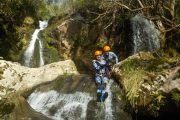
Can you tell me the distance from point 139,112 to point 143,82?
33.5 inches

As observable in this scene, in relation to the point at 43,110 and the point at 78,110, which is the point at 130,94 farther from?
the point at 43,110

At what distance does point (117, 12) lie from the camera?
17625 millimetres

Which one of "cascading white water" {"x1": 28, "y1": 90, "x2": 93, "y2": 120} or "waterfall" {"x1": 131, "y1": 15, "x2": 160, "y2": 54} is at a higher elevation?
"waterfall" {"x1": 131, "y1": 15, "x2": 160, "y2": 54}

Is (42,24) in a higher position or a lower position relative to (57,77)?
higher

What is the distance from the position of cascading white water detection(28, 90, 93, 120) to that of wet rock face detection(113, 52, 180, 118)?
1433mm

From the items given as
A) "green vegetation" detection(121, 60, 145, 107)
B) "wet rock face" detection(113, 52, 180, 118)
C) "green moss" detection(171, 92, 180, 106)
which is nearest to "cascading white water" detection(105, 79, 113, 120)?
"wet rock face" detection(113, 52, 180, 118)

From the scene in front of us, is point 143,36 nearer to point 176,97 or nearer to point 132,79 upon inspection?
point 132,79

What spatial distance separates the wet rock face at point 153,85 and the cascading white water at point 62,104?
1.43 m

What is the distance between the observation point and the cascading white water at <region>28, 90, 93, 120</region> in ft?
32.9

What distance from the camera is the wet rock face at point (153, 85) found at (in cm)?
830

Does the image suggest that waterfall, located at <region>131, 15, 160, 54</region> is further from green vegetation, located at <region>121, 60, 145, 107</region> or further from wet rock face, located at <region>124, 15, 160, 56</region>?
green vegetation, located at <region>121, 60, 145, 107</region>

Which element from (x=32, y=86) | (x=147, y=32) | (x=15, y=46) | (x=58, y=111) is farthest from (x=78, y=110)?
(x=15, y=46)

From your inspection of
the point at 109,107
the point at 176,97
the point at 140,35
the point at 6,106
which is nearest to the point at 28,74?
the point at 6,106

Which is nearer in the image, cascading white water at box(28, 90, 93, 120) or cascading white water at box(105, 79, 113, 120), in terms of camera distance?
cascading white water at box(105, 79, 113, 120)
